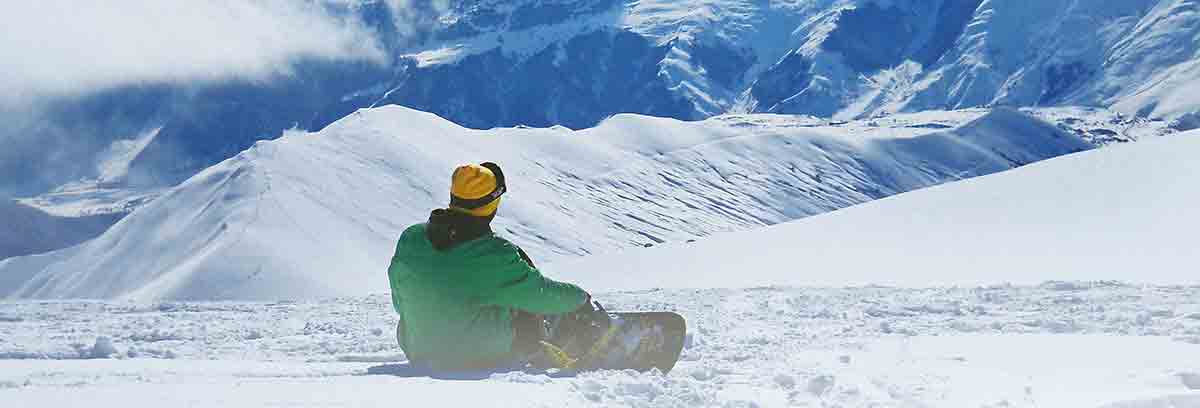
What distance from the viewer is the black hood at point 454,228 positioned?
24.4ft

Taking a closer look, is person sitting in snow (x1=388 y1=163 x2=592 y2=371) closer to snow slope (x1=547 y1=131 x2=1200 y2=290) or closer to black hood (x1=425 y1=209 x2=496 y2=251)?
black hood (x1=425 y1=209 x2=496 y2=251)

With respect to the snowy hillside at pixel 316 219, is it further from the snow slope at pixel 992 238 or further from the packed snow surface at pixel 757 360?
the packed snow surface at pixel 757 360

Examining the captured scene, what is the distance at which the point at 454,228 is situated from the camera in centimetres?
743

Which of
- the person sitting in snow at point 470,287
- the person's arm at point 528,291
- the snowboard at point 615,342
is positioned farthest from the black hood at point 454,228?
the snowboard at point 615,342

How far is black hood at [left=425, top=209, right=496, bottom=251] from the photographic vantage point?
7.43 metres

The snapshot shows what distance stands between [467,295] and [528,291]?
0.35 meters

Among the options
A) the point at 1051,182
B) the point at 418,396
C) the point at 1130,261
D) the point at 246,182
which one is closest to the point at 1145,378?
the point at 418,396

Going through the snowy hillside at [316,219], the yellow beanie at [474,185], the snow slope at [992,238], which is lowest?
the snowy hillside at [316,219]

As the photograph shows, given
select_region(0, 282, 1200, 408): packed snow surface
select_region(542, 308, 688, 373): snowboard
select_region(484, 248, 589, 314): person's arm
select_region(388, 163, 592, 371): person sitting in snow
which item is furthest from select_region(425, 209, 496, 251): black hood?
select_region(542, 308, 688, 373): snowboard

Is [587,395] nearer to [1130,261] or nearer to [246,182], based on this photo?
[1130,261]

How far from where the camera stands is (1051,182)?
2711 cm

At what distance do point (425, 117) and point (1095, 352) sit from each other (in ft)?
501

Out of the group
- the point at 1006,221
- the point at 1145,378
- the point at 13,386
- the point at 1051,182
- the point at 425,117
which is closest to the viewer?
the point at 13,386

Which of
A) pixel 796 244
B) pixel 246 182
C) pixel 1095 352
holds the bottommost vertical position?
pixel 246 182
